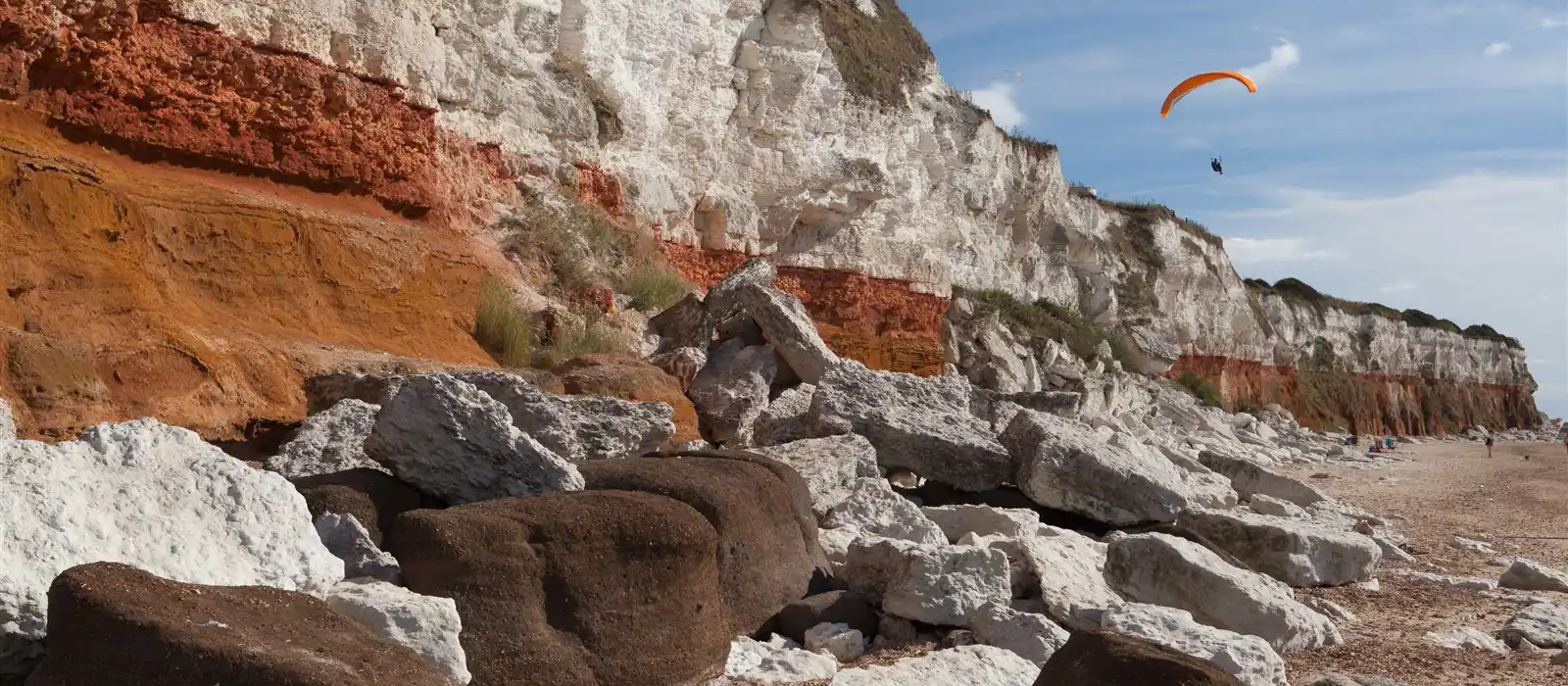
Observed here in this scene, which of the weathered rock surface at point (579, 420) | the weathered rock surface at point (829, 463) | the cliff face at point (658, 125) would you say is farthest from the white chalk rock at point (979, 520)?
the cliff face at point (658, 125)

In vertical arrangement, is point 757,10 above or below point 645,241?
above

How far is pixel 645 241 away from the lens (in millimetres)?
15922

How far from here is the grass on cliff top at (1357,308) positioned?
55884 millimetres

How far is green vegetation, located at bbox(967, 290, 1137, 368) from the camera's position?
28.2 metres

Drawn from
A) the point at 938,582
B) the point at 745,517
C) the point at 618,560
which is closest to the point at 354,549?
the point at 618,560

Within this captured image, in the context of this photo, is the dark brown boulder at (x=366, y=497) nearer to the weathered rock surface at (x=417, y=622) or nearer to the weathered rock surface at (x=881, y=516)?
the weathered rock surface at (x=417, y=622)

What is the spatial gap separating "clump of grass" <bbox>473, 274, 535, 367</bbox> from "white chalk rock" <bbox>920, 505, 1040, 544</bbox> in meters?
5.10

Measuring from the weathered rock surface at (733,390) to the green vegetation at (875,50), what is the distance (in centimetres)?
1093

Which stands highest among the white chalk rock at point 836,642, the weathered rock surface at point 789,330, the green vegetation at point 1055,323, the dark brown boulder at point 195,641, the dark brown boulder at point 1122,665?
the green vegetation at point 1055,323

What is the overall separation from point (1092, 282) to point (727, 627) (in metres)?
33.2

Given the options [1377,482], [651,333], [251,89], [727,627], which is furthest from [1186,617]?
[1377,482]

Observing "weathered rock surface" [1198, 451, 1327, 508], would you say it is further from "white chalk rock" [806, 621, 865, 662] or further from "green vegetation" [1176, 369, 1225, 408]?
"green vegetation" [1176, 369, 1225, 408]

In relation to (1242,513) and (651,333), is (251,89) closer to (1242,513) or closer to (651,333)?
(651,333)

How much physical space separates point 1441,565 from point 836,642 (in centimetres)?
635
